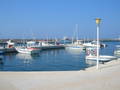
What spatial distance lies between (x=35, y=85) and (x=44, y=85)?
1.15 ft

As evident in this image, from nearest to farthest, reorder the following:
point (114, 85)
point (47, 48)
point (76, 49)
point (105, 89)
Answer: point (105, 89), point (114, 85), point (76, 49), point (47, 48)

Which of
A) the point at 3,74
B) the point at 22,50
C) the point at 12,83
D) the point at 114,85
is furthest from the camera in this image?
the point at 22,50

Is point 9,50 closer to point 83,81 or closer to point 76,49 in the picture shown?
point 76,49

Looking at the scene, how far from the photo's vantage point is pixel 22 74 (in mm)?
11500

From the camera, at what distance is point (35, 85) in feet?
29.1

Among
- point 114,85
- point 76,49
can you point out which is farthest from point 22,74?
point 76,49

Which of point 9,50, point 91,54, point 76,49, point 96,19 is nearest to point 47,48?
point 76,49

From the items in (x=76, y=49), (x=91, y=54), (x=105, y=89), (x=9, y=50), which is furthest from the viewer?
(x=76, y=49)

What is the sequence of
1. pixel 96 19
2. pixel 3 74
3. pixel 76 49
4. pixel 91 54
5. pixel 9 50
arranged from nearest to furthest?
pixel 3 74 < pixel 96 19 < pixel 91 54 < pixel 9 50 < pixel 76 49

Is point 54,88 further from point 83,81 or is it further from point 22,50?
point 22,50

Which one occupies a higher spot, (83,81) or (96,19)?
(96,19)

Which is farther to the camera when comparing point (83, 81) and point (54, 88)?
point (83, 81)

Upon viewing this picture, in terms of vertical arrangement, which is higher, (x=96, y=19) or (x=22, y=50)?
(x=96, y=19)

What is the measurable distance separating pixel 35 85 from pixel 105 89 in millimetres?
2687
